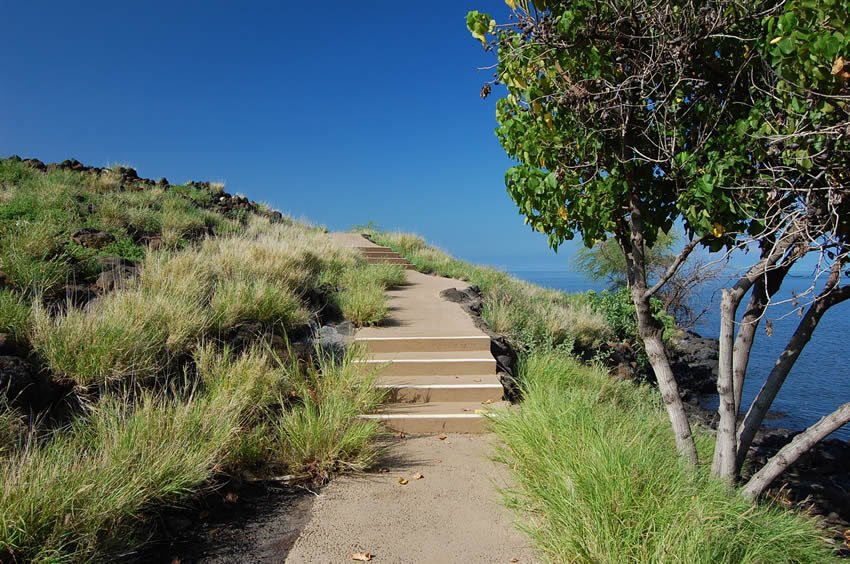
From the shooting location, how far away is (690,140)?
371 centimetres

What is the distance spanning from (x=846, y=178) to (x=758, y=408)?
5.56 feet

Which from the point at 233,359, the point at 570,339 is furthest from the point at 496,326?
the point at 233,359

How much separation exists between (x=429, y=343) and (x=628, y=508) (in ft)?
15.8

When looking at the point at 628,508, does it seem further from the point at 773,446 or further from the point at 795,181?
the point at 773,446

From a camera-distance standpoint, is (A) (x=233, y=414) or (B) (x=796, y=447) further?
(A) (x=233, y=414)

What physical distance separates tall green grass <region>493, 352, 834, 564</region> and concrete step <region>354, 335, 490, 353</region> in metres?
3.25

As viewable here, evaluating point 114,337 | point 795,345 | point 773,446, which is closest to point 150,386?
point 114,337

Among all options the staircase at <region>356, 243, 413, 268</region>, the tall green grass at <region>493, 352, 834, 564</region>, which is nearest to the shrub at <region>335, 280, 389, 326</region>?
the tall green grass at <region>493, 352, 834, 564</region>

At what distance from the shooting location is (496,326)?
9148 mm

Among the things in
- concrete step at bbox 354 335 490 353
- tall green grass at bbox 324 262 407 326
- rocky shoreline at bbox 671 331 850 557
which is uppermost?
tall green grass at bbox 324 262 407 326

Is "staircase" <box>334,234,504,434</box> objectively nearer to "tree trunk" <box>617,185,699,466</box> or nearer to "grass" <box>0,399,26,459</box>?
"tree trunk" <box>617,185,699,466</box>

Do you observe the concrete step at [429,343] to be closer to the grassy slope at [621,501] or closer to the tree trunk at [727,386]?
the grassy slope at [621,501]

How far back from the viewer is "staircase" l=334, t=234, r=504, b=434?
5.63m

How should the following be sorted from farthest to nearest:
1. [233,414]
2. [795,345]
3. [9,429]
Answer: [233,414] → [9,429] → [795,345]
